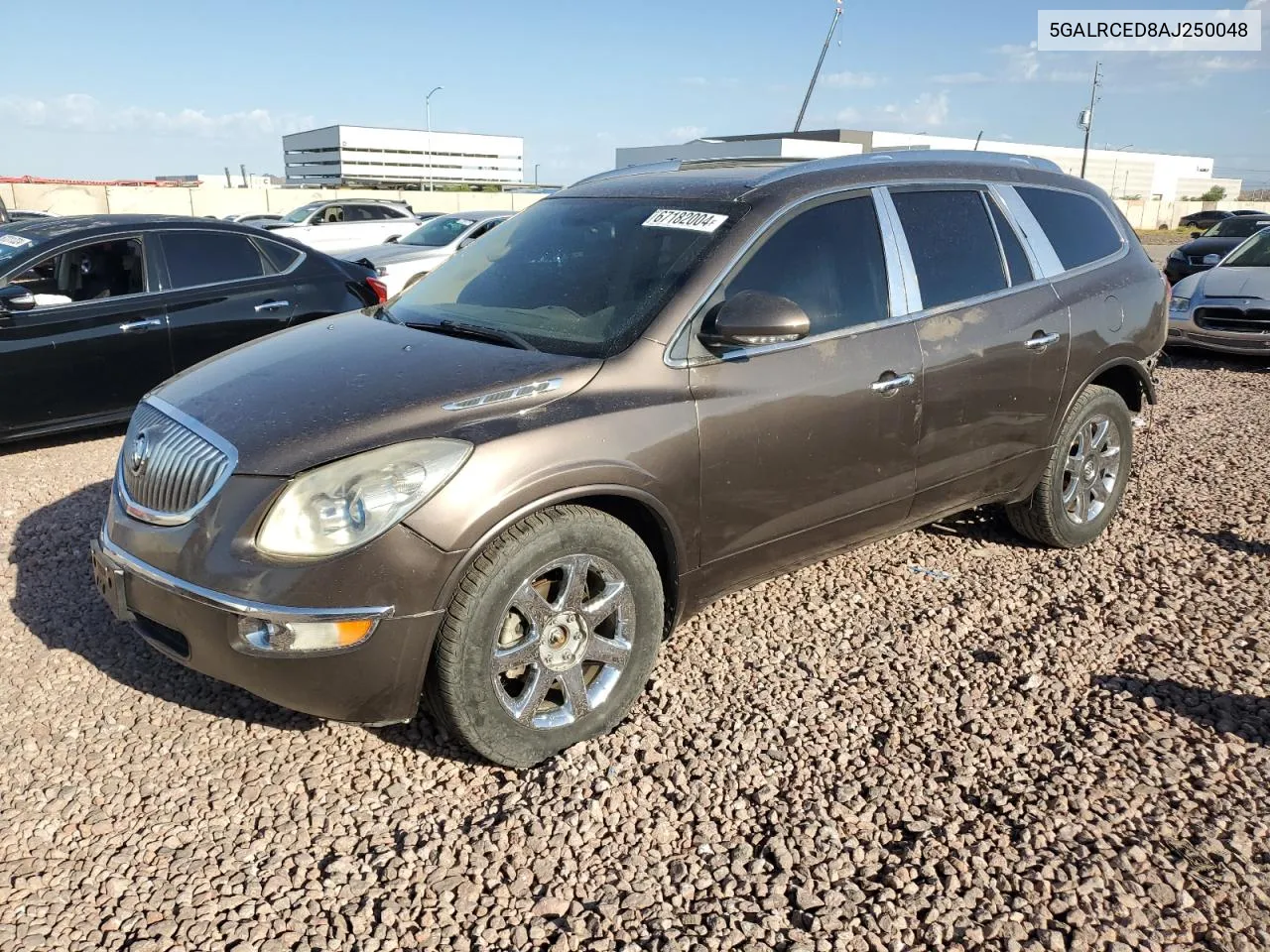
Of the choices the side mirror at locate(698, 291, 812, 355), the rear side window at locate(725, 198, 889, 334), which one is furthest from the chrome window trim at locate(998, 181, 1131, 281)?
the side mirror at locate(698, 291, 812, 355)

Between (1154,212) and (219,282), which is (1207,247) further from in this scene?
(1154,212)

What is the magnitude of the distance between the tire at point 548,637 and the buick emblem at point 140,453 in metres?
1.23

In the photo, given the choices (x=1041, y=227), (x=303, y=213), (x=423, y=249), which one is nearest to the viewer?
(x=1041, y=227)

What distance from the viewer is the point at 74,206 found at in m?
38.3

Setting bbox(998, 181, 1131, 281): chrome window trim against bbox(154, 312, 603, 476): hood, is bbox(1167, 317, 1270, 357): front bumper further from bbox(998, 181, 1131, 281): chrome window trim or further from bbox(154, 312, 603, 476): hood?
bbox(154, 312, 603, 476): hood

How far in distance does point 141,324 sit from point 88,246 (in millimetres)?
681

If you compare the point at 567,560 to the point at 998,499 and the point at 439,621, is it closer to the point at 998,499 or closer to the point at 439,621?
the point at 439,621

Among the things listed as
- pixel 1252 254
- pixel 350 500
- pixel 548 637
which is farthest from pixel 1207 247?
pixel 350 500

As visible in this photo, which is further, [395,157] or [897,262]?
[395,157]

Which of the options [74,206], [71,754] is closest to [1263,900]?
[71,754]

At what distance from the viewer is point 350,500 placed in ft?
8.84

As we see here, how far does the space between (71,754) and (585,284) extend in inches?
93.2

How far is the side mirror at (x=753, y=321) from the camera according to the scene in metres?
3.18

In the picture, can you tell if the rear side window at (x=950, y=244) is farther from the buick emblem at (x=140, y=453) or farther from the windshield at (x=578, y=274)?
the buick emblem at (x=140, y=453)
